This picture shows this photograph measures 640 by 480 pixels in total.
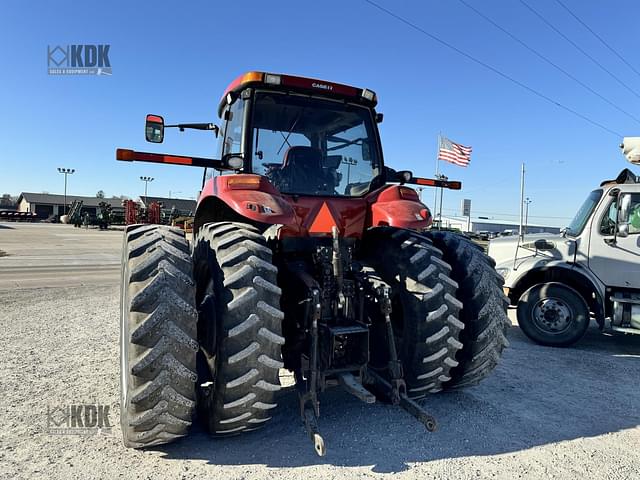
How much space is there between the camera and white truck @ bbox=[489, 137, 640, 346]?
21.3 ft

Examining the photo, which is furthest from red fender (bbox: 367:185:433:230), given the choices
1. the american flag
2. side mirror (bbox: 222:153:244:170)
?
the american flag

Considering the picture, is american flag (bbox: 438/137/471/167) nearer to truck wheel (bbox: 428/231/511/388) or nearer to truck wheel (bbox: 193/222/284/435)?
truck wheel (bbox: 428/231/511/388)

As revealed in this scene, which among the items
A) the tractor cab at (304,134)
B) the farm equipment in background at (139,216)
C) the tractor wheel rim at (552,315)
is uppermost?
the tractor cab at (304,134)

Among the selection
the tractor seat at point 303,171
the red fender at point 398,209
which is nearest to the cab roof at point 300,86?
the tractor seat at point 303,171

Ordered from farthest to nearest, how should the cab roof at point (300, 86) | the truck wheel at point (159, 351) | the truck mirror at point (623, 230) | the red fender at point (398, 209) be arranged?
1. the truck mirror at point (623, 230)
2. the cab roof at point (300, 86)
3. the red fender at point (398, 209)
4. the truck wheel at point (159, 351)

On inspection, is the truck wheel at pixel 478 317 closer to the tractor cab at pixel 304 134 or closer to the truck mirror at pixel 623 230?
the tractor cab at pixel 304 134


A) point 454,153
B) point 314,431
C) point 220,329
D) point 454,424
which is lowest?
point 454,424

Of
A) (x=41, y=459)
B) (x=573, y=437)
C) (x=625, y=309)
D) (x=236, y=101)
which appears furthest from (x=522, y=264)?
(x=41, y=459)

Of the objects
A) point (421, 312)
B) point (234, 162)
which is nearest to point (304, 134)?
point (234, 162)

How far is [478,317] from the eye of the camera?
148 inches

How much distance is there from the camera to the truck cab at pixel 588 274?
21.3ft

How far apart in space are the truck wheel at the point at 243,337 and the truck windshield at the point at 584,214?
597cm

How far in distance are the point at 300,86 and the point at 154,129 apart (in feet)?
5.06

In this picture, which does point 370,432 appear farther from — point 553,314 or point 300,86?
point 553,314
